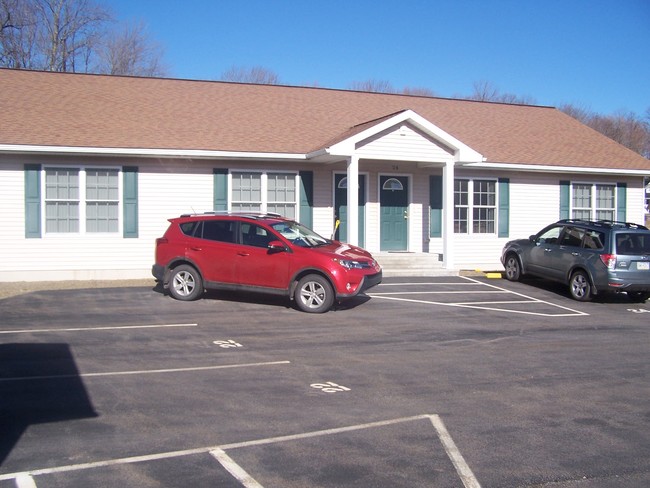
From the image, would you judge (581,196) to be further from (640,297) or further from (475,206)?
(640,297)

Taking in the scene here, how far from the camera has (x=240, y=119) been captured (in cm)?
1906

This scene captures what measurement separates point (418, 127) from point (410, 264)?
3522 millimetres

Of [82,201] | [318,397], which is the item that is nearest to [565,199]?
[82,201]

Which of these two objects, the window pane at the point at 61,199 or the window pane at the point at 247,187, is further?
the window pane at the point at 247,187

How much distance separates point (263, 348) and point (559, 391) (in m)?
3.93

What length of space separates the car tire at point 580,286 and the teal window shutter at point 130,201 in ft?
33.9

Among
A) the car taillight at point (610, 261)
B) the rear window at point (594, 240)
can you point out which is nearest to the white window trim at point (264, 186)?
the rear window at point (594, 240)

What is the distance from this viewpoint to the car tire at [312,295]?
1235 cm

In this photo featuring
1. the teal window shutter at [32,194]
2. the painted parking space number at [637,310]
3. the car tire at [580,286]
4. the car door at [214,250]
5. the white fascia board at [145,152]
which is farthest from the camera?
the teal window shutter at [32,194]

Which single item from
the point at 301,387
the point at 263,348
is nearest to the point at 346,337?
the point at 263,348

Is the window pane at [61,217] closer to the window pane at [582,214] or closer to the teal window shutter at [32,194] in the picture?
the teal window shutter at [32,194]

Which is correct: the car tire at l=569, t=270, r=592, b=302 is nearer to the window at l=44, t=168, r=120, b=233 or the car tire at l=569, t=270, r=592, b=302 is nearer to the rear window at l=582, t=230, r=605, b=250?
the rear window at l=582, t=230, r=605, b=250

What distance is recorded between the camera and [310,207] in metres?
18.2

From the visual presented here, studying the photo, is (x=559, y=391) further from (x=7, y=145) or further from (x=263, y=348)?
(x=7, y=145)
